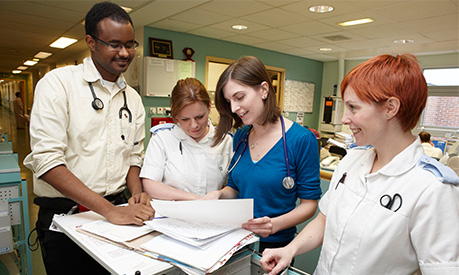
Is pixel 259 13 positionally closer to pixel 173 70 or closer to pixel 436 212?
pixel 173 70

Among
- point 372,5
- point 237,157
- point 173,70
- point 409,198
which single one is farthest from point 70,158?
point 173,70

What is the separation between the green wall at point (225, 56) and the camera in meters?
4.98

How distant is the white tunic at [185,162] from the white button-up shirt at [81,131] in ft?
0.44

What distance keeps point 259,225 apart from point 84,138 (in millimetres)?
854

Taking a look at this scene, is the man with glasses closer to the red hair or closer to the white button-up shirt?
the white button-up shirt

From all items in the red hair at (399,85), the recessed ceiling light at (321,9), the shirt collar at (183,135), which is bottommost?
the shirt collar at (183,135)

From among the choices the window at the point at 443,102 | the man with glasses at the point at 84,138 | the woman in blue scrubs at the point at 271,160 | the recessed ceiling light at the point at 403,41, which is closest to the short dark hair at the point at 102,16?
the man with glasses at the point at 84,138

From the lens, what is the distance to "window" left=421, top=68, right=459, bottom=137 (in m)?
6.50

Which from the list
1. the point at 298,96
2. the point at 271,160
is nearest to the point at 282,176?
→ the point at 271,160

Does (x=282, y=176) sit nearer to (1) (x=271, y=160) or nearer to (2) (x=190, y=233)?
(1) (x=271, y=160)

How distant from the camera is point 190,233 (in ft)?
3.14

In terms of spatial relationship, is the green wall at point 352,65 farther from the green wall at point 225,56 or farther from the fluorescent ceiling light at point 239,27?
the fluorescent ceiling light at point 239,27

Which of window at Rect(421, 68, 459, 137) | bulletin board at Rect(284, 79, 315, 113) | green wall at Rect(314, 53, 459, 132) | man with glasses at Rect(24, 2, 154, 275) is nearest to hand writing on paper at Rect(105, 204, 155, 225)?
man with glasses at Rect(24, 2, 154, 275)

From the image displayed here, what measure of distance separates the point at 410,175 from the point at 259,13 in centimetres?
346
